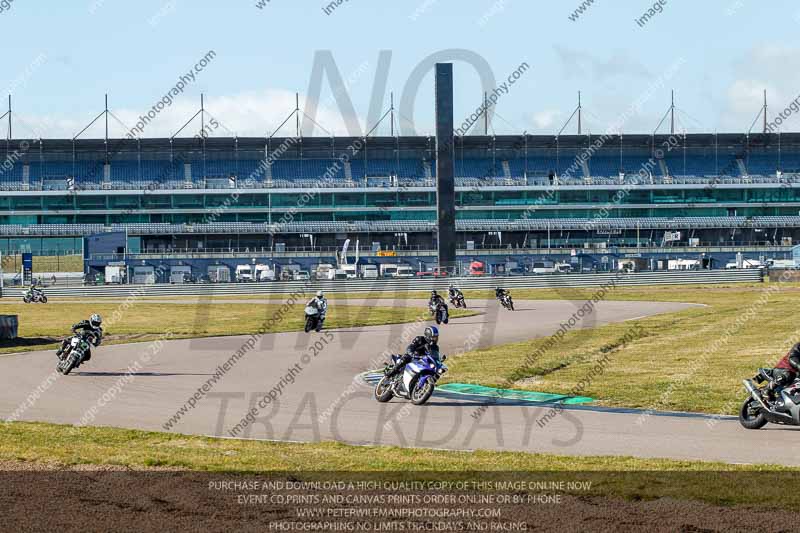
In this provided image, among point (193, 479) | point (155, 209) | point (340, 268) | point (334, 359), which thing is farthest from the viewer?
point (155, 209)

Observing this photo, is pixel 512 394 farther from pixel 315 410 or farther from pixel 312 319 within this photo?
pixel 312 319

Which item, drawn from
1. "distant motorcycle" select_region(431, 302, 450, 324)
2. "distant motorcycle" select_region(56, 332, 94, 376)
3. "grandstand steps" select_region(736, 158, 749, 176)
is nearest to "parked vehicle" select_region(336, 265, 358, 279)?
"grandstand steps" select_region(736, 158, 749, 176)

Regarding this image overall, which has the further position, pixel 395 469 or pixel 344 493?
pixel 395 469

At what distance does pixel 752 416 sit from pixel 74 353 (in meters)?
16.6

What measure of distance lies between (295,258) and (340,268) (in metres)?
9.08

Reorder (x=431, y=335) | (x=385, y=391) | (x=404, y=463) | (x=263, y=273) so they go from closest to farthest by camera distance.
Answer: (x=404, y=463), (x=431, y=335), (x=385, y=391), (x=263, y=273)

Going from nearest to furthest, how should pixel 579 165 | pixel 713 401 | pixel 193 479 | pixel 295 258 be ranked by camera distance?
pixel 193 479, pixel 713 401, pixel 295 258, pixel 579 165

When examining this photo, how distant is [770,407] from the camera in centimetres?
1568

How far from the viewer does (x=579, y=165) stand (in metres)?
124

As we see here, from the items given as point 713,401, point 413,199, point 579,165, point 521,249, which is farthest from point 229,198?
point 713,401

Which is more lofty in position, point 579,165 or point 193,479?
point 579,165

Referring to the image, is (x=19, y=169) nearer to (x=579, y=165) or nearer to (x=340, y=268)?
(x=340, y=268)

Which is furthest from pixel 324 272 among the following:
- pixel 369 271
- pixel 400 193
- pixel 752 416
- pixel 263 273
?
pixel 752 416

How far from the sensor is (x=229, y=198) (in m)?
117
